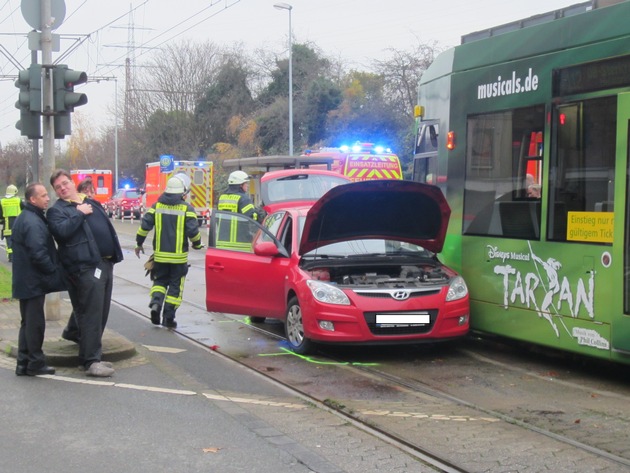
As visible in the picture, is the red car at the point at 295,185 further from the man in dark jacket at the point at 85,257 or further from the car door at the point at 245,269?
the man in dark jacket at the point at 85,257

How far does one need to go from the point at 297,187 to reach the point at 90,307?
392 inches

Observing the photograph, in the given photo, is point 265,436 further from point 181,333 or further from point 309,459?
point 181,333

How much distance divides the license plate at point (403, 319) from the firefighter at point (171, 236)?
3.23m

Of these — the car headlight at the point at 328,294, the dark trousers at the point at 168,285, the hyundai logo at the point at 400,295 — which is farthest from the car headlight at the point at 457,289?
the dark trousers at the point at 168,285

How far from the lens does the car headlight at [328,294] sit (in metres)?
9.17

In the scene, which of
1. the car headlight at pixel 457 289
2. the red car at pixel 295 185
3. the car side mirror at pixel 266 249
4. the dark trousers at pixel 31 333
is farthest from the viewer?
the red car at pixel 295 185

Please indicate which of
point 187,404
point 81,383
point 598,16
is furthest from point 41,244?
point 598,16

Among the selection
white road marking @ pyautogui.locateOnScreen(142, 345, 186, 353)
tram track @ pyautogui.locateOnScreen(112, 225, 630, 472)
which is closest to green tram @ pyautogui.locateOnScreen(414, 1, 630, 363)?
tram track @ pyautogui.locateOnScreen(112, 225, 630, 472)

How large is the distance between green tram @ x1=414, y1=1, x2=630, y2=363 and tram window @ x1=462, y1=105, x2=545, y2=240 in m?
0.01

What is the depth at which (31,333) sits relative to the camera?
8258mm

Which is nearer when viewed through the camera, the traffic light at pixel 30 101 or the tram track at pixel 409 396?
the tram track at pixel 409 396

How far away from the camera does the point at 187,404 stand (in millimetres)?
7348

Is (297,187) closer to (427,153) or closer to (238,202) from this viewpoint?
(238,202)

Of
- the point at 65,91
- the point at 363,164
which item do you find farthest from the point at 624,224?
the point at 363,164
